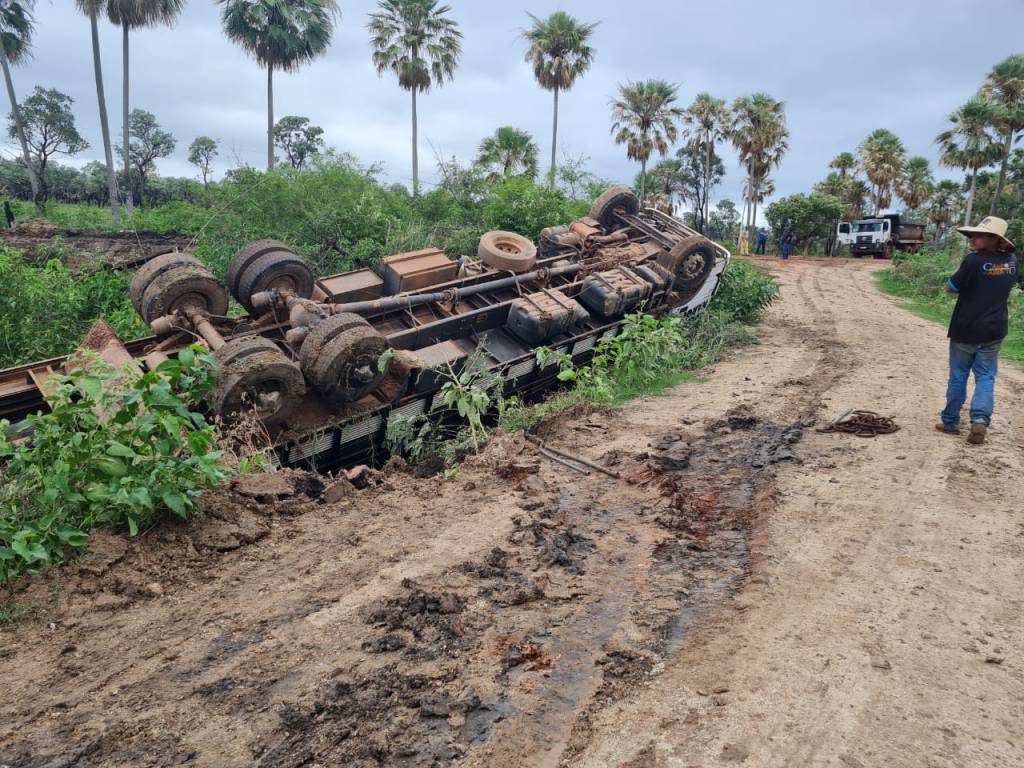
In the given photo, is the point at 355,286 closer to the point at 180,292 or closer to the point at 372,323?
the point at 372,323

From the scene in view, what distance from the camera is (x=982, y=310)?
561 centimetres

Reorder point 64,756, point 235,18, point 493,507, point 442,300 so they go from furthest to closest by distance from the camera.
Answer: point 235,18 < point 442,300 < point 493,507 < point 64,756

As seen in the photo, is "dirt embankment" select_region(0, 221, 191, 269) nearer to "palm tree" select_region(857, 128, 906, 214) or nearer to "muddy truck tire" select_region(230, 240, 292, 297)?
"muddy truck tire" select_region(230, 240, 292, 297)

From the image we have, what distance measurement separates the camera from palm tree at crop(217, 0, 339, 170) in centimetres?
2984

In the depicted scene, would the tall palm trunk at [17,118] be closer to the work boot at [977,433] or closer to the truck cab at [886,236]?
the work boot at [977,433]

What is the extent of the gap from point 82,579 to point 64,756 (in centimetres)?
138

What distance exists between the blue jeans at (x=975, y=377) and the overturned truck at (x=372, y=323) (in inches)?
177

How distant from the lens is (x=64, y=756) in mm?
2607

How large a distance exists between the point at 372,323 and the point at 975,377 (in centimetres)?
659

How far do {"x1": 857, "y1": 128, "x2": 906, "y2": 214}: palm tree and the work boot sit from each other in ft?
150

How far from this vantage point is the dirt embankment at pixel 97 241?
1599 centimetres

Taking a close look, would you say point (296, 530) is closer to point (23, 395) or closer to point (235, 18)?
point (23, 395)

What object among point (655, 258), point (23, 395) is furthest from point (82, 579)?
point (655, 258)

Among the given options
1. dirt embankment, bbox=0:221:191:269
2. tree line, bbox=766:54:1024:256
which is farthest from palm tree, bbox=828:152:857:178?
dirt embankment, bbox=0:221:191:269
